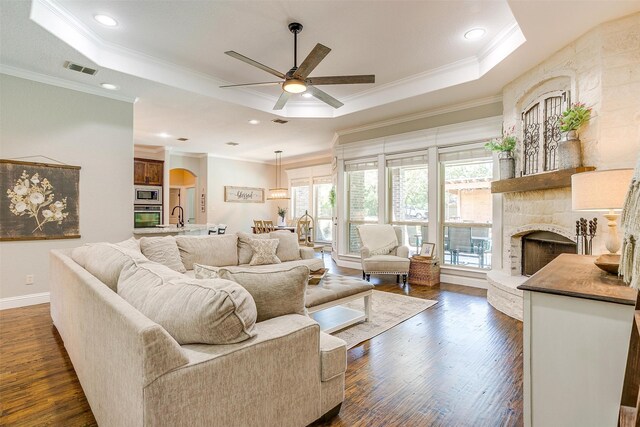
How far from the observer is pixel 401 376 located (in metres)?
2.27

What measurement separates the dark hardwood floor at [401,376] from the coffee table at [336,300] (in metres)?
0.37

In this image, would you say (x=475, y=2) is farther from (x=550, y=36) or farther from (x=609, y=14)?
(x=609, y=14)

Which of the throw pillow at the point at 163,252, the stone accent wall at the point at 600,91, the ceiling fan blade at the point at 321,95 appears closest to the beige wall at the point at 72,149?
the throw pillow at the point at 163,252

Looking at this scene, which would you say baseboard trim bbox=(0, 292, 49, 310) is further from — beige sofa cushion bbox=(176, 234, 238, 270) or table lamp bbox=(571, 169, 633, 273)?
table lamp bbox=(571, 169, 633, 273)

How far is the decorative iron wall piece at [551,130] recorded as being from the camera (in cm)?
348

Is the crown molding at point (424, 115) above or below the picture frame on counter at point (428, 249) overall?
above

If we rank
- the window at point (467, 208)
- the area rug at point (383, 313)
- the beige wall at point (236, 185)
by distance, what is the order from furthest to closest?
1. the beige wall at point (236, 185)
2. the window at point (467, 208)
3. the area rug at point (383, 313)

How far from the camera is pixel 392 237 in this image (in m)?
5.59

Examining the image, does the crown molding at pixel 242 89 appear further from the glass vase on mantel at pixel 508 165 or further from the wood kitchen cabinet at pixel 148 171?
the wood kitchen cabinet at pixel 148 171

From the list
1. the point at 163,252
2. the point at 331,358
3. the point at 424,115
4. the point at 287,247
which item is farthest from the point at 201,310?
the point at 424,115

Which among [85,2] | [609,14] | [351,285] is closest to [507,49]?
[609,14]

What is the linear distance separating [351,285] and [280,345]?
1.88 m

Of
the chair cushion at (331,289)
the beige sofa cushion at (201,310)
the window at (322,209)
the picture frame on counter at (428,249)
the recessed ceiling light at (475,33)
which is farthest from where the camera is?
the window at (322,209)

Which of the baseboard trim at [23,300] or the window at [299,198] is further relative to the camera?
the window at [299,198]
